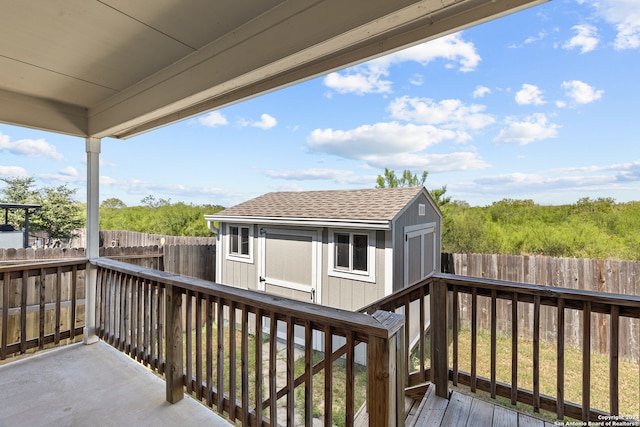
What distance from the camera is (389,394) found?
1172mm

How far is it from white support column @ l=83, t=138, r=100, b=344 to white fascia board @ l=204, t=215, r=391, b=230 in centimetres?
323

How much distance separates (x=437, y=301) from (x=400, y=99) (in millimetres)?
12354

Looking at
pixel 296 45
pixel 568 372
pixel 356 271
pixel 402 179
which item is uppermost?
pixel 402 179

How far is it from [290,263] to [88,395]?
160 inches

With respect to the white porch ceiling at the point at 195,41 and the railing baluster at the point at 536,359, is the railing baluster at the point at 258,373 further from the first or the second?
the railing baluster at the point at 536,359

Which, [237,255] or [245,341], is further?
[237,255]

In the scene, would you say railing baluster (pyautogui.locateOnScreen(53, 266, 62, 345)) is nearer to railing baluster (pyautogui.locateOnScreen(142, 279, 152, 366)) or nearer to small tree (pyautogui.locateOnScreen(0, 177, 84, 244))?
railing baluster (pyautogui.locateOnScreen(142, 279, 152, 366))

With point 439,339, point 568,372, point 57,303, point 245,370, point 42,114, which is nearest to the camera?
point 245,370

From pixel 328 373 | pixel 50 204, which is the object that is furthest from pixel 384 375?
pixel 50 204

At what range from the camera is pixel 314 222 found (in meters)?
5.58

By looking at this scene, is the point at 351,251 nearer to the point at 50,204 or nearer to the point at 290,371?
the point at 290,371

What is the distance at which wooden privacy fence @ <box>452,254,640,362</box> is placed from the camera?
4881 mm

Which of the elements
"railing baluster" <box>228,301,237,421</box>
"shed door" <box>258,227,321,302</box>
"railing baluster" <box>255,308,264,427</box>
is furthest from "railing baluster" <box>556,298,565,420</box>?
"shed door" <box>258,227,321,302</box>

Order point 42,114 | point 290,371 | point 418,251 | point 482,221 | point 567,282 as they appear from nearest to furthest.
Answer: point 290,371
point 42,114
point 567,282
point 418,251
point 482,221
